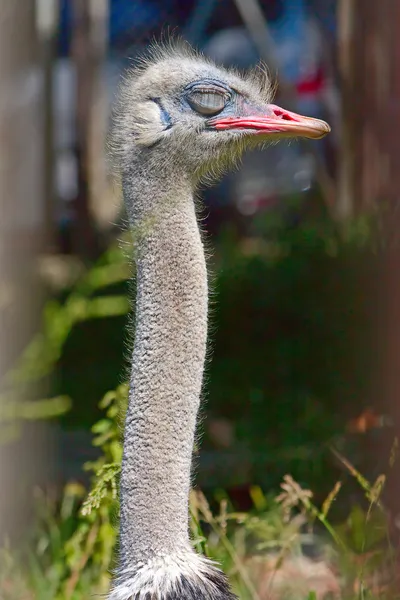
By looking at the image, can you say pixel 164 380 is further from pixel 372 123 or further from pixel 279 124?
pixel 372 123

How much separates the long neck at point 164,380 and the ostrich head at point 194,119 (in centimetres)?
5

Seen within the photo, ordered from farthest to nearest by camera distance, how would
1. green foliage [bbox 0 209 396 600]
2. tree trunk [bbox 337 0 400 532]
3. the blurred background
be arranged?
tree trunk [bbox 337 0 400 532] → the blurred background → green foliage [bbox 0 209 396 600]

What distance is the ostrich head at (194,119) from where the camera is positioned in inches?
69.4

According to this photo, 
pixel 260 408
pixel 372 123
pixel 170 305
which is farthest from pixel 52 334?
pixel 372 123

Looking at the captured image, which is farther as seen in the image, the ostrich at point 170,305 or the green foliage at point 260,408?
the green foliage at point 260,408

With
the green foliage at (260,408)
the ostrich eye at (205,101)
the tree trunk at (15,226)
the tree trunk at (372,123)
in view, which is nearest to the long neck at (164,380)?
the ostrich eye at (205,101)

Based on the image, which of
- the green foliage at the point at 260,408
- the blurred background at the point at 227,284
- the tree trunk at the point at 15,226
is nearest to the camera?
the green foliage at the point at 260,408

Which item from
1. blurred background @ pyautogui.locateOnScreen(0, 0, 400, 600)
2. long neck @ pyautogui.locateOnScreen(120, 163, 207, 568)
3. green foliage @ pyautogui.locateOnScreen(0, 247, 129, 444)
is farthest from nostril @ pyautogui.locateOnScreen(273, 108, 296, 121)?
green foliage @ pyautogui.locateOnScreen(0, 247, 129, 444)

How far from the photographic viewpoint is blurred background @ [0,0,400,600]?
105 inches

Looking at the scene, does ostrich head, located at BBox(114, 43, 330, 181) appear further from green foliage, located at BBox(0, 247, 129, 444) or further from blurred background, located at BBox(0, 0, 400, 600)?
green foliage, located at BBox(0, 247, 129, 444)

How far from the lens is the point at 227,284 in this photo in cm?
462

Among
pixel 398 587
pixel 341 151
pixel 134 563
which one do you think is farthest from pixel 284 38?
pixel 134 563

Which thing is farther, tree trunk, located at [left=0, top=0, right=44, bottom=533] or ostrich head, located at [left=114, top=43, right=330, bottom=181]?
tree trunk, located at [left=0, top=0, right=44, bottom=533]

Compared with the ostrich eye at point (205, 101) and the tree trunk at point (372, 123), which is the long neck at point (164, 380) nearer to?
the ostrich eye at point (205, 101)
